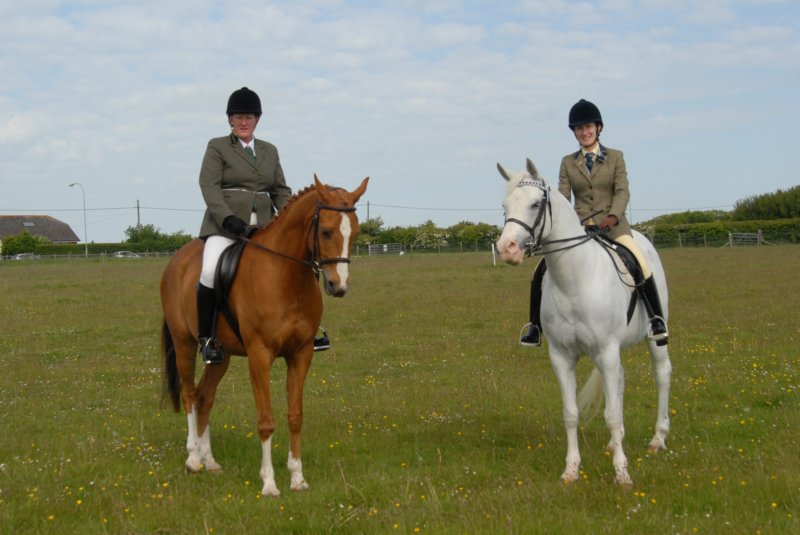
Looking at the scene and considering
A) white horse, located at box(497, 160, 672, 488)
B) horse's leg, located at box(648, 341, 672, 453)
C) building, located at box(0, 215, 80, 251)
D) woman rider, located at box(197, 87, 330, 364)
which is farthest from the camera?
building, located at box(0, 215, 80, 251)

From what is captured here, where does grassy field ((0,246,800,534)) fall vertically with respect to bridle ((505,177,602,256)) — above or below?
below

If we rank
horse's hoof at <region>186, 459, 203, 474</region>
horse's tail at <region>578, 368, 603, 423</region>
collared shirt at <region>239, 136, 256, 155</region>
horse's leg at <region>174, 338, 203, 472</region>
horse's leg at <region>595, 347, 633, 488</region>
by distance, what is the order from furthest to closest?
horse's tail at <region>578, 368, 603, 423</region>
collared shirt at <region>239, 136, 256, 155</region>
horse's leg at <region>174, 338, 203, 472</region>
horse's hoof at <region>186, 459, 203, 474</region>
horse's leg at <region>595, 347, 633, 488</region>

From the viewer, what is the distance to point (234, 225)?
Answer: 7570mm

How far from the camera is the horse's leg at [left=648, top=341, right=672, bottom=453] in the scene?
7.99m

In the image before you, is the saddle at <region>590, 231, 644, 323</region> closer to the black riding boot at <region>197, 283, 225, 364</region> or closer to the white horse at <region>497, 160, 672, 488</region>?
the white horse at <region>497, 160, 672, 488</region>

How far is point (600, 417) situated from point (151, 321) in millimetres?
16014

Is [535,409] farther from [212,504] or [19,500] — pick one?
[19,500]

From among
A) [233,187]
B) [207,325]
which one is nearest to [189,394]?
[207,325]

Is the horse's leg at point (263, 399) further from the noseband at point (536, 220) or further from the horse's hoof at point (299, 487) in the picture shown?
the noseband at point (536, 220)

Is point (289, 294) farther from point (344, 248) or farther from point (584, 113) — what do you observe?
point (584, 113)

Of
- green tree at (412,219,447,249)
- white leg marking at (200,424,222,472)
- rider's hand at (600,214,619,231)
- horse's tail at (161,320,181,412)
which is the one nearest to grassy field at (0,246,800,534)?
white leg marking at (200,424,222,472)

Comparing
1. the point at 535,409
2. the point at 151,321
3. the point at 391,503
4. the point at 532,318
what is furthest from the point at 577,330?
the point at 151,321

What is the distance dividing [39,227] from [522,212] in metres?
138

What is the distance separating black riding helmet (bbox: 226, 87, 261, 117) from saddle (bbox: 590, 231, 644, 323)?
12.7ft
